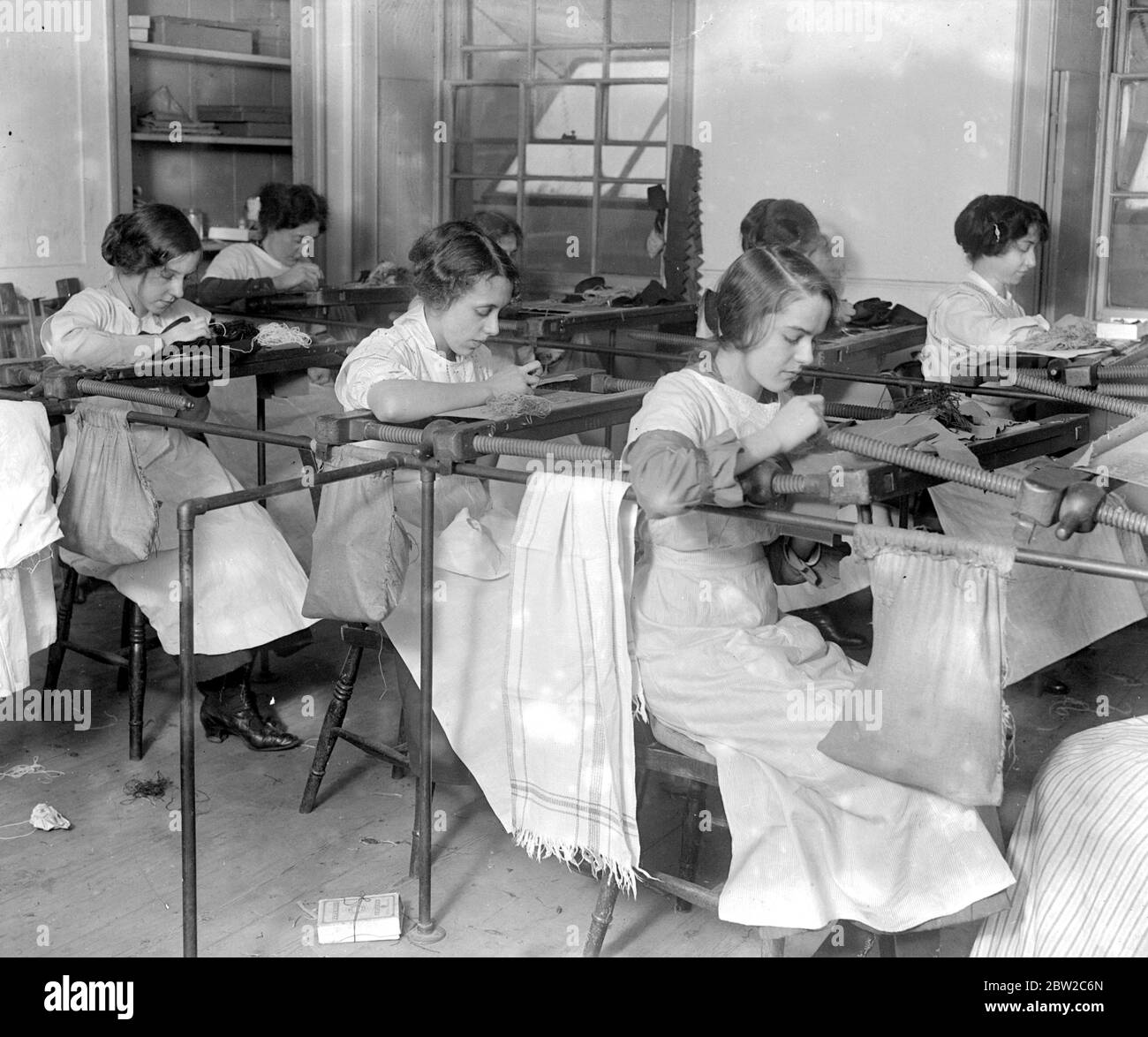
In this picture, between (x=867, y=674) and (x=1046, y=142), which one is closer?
(x=867, y=674)

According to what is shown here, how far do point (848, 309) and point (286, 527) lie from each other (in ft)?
6.58

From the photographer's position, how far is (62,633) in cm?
353

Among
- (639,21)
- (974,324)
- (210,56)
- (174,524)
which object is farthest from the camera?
(210,56)

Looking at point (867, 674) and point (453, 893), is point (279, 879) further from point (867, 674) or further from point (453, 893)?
point (867, 674)

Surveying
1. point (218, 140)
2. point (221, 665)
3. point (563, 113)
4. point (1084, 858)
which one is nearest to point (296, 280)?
point (218, 140)

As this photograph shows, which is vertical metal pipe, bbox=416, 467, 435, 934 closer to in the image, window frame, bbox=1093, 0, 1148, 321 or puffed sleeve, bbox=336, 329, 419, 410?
puffed sleeve, bbox=336, 329, 419, 410

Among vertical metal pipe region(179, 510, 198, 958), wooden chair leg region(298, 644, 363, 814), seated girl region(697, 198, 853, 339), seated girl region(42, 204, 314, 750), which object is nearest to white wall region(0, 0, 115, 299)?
seated girl region(42, 204, 314, 750)

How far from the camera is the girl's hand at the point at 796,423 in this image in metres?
2.04

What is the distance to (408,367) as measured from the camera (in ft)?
9.34

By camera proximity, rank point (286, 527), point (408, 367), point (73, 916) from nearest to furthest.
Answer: point (73, 916)
point (408, 367)
point (286, 527)

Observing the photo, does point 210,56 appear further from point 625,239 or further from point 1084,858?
point 1084,858

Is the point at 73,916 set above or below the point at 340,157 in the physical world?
below

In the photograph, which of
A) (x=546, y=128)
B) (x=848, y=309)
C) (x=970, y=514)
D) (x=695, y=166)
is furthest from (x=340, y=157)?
(x=970, y=514)

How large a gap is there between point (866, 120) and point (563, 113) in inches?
53.4
